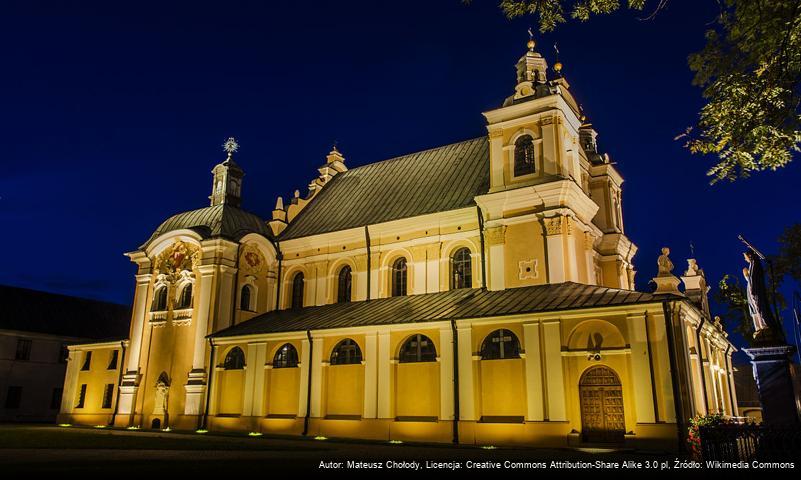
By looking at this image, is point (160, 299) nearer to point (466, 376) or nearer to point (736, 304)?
point (466, 376)

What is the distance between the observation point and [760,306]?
15961 millimetres

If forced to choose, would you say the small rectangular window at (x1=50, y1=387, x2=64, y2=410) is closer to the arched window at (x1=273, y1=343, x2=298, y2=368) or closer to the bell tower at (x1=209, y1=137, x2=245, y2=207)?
the bell tower at (x1=209, y1=137, x2=245, y2=207)

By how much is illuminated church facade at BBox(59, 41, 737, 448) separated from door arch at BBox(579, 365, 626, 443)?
0.15 feet

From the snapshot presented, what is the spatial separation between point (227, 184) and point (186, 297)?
25.8 feet

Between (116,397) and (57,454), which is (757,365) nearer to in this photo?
(57,454)

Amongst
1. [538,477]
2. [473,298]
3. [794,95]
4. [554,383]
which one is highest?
[794,95]

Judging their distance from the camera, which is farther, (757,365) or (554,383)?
(554,383)

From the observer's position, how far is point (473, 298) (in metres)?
22.7

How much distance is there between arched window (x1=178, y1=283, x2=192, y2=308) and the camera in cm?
2891

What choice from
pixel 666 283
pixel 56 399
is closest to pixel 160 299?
pixel 56 399

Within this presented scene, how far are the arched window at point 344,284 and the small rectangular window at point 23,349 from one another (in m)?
24.3

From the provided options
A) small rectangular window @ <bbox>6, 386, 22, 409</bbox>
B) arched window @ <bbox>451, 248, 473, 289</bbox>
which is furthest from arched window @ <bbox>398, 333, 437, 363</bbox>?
small rectangular window @ <bbox>6, 386, 22, 409</bbox>

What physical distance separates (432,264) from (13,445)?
15662 millimetres

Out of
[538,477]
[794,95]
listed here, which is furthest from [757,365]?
[538,477]
